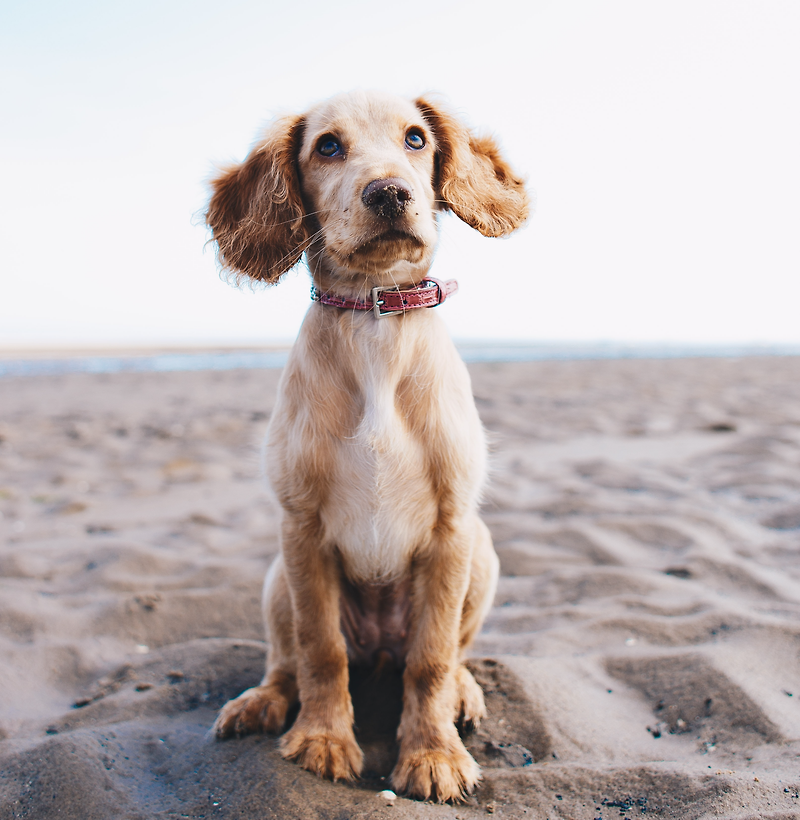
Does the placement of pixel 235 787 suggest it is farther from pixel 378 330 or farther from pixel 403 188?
pixel 403 188

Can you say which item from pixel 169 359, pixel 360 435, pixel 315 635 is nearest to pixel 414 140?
pixel 360 435

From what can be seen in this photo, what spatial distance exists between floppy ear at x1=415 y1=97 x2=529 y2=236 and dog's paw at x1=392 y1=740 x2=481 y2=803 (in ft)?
5.50

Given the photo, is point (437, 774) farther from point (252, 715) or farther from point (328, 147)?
point (328, 147)

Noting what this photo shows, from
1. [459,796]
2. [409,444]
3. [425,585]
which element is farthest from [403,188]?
[459,796]

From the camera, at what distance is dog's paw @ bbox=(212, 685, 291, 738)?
2.01 meters

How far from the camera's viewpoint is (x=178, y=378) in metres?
13.9

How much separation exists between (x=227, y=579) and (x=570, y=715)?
1920 millimetres

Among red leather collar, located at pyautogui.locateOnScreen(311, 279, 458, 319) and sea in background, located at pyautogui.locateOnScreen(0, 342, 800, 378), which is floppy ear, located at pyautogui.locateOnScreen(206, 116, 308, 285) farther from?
sea in background, located at pyautogui.locateOnScreen(0, 342, 800, 378)

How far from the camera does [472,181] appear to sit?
2.20 metres

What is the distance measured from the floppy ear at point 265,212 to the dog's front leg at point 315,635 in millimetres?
857

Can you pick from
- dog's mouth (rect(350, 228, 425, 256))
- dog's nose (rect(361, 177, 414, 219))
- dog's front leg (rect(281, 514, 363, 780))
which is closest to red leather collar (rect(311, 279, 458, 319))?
dog's mouth (rect(350, 228, 425, 256))

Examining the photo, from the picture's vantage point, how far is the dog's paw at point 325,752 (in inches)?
71.8

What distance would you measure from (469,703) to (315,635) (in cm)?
58

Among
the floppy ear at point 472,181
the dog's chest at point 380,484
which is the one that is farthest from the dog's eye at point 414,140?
the dog's chest at point 380,484
